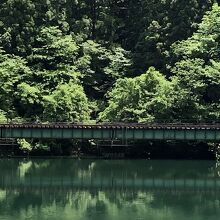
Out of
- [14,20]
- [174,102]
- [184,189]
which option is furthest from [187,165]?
[14,20]

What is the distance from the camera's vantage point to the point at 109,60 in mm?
101312

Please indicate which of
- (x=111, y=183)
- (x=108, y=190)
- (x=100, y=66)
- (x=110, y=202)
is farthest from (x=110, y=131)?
(x=100, y=66)

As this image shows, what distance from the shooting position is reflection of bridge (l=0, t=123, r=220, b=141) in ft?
246

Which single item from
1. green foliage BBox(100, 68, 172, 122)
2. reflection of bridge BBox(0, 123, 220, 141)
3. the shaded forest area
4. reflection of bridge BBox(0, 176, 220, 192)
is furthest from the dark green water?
the shaded forest area

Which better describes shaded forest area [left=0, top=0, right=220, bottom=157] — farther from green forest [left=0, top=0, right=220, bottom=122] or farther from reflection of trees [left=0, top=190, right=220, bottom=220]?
reflection of trees [left=0, top=190, right=220, bottom=220]

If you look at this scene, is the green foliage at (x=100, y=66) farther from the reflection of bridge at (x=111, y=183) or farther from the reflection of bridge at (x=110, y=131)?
the reflection of bridge at (x=111, y=183)

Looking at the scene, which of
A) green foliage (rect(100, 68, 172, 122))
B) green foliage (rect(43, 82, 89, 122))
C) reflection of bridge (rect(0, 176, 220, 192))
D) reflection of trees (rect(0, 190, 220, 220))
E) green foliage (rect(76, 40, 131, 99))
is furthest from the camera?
green foliage (rect(76, 40, 131, 99))

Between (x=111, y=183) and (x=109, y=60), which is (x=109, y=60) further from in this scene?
(x=111, y=183)

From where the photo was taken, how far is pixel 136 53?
100750 mm

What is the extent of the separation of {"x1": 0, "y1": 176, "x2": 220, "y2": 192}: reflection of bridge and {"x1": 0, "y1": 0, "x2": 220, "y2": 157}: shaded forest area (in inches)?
781

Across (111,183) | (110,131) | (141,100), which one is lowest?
(111,183)

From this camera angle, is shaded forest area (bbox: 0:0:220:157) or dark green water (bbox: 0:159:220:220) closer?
dark green water (bbox: 0:159:220:220)

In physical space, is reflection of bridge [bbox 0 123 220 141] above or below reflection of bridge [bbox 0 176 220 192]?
above

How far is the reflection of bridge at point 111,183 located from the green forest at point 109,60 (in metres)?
19.5
